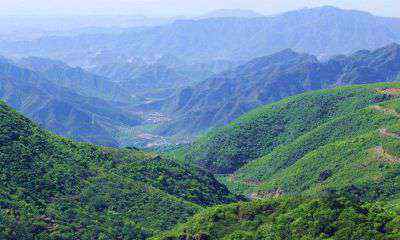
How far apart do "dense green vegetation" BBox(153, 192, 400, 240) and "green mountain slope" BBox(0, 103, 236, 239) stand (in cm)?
1146

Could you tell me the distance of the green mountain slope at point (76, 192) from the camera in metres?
72.1

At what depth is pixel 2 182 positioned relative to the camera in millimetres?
75750

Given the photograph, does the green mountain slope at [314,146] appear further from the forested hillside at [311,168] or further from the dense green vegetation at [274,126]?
the forested hillside at [311,168]

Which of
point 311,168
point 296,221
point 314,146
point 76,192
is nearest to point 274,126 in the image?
point 314,146

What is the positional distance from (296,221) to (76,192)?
33389mm

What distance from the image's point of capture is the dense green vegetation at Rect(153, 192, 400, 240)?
56219 millimetres

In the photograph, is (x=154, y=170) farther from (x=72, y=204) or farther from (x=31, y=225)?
(x=31, y=225)

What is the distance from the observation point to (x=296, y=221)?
6044cm

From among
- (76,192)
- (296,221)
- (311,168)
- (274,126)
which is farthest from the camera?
(274,126)

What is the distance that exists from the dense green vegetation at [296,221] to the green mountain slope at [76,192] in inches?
451

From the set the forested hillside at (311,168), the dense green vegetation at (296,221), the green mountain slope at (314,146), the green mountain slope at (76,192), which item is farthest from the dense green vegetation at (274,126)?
the dense green vegetation at (296,221)

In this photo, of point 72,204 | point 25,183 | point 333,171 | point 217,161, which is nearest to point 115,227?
point 72,204

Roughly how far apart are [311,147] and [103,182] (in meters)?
68.7

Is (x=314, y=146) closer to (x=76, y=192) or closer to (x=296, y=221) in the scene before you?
(x=76, y=192)
